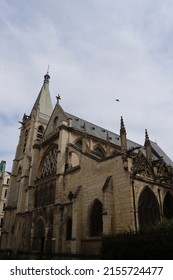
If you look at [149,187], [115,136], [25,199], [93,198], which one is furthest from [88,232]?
[115,136]

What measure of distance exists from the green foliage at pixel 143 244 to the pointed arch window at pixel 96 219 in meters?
4.85

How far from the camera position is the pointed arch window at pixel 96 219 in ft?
52.7

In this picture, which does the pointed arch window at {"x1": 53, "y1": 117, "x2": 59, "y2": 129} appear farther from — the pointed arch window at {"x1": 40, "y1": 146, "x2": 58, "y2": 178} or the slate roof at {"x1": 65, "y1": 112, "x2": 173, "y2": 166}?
the pointed arch window at {"x1": 40, "y1": 146, "x2": 58, "y2": 178}

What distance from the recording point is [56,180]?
2186 cm

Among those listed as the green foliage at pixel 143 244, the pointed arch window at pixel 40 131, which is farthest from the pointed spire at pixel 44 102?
the green foliage at pixel 143 244

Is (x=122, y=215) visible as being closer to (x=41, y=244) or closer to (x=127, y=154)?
(x=127, y=154)

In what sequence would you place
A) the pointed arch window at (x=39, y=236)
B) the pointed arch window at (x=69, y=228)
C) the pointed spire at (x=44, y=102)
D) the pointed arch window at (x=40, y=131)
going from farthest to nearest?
1. the pointed spire at (x=44, y=102)
2. the pointed arch window at (x=40, y=131)
3. the pointed arch window at (x=39, y=236)
4. the pointed arch window at (x=69, y=228)

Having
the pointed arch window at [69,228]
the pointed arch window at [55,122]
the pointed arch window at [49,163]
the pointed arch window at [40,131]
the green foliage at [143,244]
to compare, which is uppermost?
the pointed arch window at [40,131]

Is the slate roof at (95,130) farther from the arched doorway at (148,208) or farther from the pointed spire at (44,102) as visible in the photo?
the arched doorway at (148,208)

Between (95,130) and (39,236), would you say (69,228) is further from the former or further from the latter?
(95,130)

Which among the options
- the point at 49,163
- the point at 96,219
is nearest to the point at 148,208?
the point at 96,219

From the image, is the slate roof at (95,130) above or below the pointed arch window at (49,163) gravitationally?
above

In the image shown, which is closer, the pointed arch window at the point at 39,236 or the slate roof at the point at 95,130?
the pointed arch window at the point at 39,236

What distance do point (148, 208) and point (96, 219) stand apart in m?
3.66
